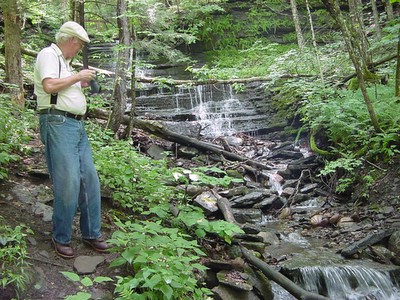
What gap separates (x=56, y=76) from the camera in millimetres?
3268

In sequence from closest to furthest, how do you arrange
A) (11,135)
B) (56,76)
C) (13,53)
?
(56,76)
(11,135)
(13,53)

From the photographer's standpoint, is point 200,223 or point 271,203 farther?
point 271,203

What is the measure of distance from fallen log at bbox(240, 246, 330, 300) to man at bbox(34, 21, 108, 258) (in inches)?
83.9

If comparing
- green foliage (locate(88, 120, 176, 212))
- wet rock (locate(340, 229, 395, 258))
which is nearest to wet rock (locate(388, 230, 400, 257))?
wet rock (locate(340, 229, 395, 258))

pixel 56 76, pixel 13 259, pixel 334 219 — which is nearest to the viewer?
pixel 13 259

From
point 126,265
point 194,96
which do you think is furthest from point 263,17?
point 126,265

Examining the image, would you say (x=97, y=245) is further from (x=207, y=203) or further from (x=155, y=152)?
(x=155, y=152)

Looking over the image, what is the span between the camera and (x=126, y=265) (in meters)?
3.49

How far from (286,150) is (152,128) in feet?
13.9

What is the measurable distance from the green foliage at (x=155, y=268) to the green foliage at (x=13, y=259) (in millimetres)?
678

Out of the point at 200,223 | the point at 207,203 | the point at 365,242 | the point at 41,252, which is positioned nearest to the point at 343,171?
the point at 365,242

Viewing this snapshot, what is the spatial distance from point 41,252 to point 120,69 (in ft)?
17.3

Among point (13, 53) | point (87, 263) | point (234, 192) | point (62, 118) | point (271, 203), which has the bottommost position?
point (271, 203)

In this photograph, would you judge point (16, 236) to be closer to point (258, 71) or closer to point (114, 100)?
point (114, 100)
